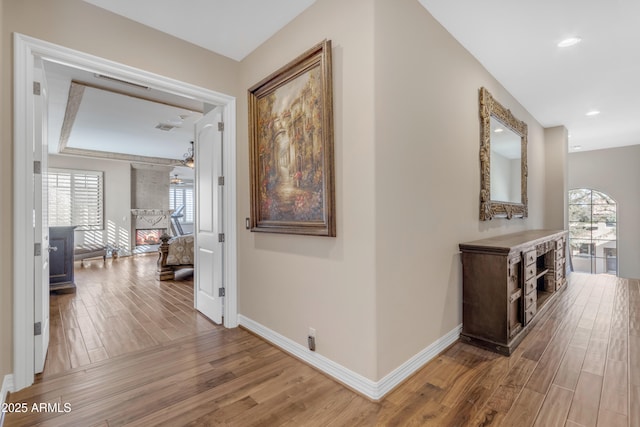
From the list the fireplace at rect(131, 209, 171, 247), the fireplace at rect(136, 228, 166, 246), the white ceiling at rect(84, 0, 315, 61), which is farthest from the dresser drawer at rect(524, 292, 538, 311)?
the fireplace at rect(136, 228, 166, 246)

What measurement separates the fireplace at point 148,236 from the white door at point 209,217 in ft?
20.9

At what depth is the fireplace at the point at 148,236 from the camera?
8727 mm

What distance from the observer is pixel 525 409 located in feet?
5.68

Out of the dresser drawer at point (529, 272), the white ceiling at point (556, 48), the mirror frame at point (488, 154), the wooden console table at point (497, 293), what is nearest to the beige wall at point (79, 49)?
the white ceiling at point (556, 48)

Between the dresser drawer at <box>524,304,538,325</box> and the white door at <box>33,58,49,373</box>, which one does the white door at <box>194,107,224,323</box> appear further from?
the dresser drawer at <box>524,304,538,325</box>

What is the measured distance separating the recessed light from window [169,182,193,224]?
11238mm

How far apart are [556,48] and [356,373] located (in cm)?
335

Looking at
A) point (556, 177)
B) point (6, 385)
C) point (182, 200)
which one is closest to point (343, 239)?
point (6, 385)

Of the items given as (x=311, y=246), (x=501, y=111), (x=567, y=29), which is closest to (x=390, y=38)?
(x=311, y=246)

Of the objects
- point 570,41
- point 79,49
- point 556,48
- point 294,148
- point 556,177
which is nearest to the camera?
point 79,49

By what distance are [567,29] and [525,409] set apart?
9.60ft

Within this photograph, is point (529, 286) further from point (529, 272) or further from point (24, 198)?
point (24, 198)

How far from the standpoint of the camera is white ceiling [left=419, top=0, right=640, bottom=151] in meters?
2.30

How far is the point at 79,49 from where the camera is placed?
215 cm
